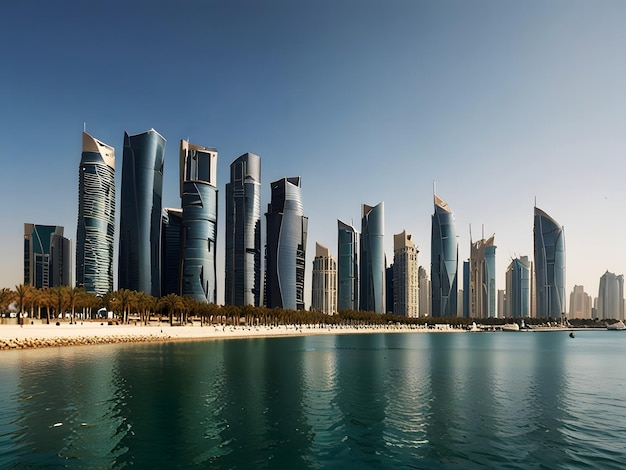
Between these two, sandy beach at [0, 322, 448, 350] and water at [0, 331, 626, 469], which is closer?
water at [0, 331, 626, 469]

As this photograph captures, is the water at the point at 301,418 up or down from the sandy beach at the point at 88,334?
up

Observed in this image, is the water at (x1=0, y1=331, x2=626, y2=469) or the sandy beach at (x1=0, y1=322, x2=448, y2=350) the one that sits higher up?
the water at (x1=0, y1=331, x2=626, y2=469)

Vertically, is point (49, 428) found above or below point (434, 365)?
above

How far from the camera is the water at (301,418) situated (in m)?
29.3

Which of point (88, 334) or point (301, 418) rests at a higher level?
point (301, 418)

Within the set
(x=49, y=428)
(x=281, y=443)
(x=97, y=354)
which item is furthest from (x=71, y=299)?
(x=281, y=443)

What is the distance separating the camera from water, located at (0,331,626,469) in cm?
2931

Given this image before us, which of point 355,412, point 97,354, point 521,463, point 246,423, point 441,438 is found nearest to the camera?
point 521,463

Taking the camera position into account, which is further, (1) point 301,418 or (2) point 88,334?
(2) point 88,334

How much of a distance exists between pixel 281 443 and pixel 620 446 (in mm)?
23390

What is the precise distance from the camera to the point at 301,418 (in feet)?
130

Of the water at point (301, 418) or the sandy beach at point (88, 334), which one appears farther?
the sandy beach at point (88, 334)

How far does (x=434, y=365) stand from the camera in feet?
274

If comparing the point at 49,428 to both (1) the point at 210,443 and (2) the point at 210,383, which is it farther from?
(2) the point at 210,383
